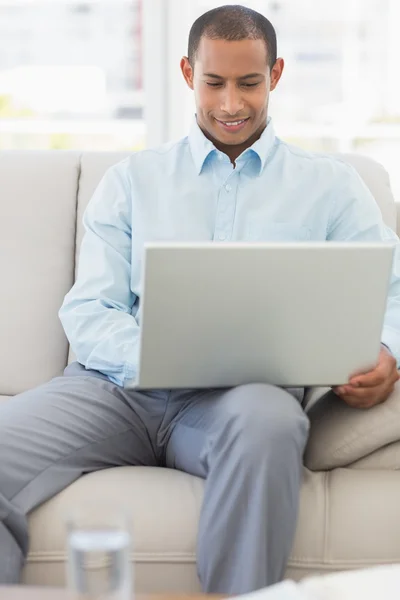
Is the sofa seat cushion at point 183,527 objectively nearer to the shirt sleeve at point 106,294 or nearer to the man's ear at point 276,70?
the shirt sleeve at point 106,294

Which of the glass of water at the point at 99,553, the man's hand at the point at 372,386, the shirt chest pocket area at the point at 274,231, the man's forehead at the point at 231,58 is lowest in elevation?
the man's hand at the point at 372,386

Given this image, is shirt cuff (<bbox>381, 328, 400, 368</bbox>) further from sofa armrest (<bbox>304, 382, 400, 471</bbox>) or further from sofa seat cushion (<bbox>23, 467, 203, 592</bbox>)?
sofa seat cushion (<bbox>23, 467, 203, 592</bbox>)

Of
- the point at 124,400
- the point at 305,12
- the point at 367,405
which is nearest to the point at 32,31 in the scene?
the point at 305,12

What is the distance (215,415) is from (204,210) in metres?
0.51

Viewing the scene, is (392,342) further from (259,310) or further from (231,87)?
(231,87)

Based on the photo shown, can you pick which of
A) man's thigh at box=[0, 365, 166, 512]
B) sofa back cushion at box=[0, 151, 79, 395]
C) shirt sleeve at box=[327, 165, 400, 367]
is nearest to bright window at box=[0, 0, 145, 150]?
sofa back cushion at box=[0, 151, 79, 395]

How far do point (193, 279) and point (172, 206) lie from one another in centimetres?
59

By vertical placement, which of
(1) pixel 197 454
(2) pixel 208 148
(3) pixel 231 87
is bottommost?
(1) pixel 197 454

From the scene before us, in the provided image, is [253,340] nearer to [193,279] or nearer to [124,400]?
[193,279]

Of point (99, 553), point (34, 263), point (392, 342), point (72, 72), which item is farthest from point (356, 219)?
point (72, 72)

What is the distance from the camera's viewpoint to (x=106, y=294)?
1845mm

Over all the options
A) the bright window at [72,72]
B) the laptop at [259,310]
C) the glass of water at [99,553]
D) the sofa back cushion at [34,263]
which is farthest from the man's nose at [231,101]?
the bright window at [72,72]

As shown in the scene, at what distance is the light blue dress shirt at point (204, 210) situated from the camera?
1.87 m

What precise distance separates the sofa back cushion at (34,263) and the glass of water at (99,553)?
1.19m
